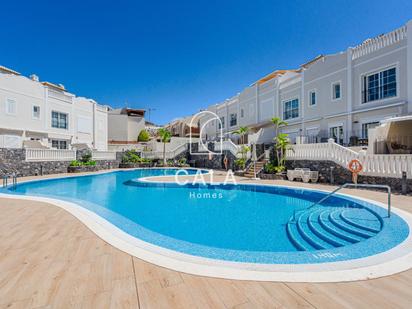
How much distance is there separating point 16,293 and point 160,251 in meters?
1.86

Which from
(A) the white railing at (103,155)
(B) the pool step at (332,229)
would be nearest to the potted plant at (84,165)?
(A) the white railing at (103,155)

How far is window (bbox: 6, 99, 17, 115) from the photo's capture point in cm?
1808

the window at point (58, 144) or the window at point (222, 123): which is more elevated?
the window at point (222, 123)

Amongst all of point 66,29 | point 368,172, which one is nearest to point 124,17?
point 66,29

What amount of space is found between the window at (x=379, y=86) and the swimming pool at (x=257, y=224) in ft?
31.5

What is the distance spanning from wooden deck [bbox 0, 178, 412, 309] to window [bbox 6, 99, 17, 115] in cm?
2088

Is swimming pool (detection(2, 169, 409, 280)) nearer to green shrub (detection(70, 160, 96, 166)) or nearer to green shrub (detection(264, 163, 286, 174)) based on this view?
green shrub (detection(264, 163, 286, 174))

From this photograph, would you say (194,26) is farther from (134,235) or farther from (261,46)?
(134,235)

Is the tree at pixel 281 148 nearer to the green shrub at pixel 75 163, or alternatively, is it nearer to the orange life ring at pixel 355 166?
the orange life ring at pixel 355 166

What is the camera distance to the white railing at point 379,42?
1276 centimetres

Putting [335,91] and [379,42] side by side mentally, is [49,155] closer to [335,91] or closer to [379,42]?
[335,91]

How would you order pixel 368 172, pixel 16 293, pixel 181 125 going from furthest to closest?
pixel 181 125 < pixel 368 172 < pixel 16 293

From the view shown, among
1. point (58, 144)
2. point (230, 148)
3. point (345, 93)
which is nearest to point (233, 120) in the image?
point (230, 148)

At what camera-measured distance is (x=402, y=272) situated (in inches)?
111
